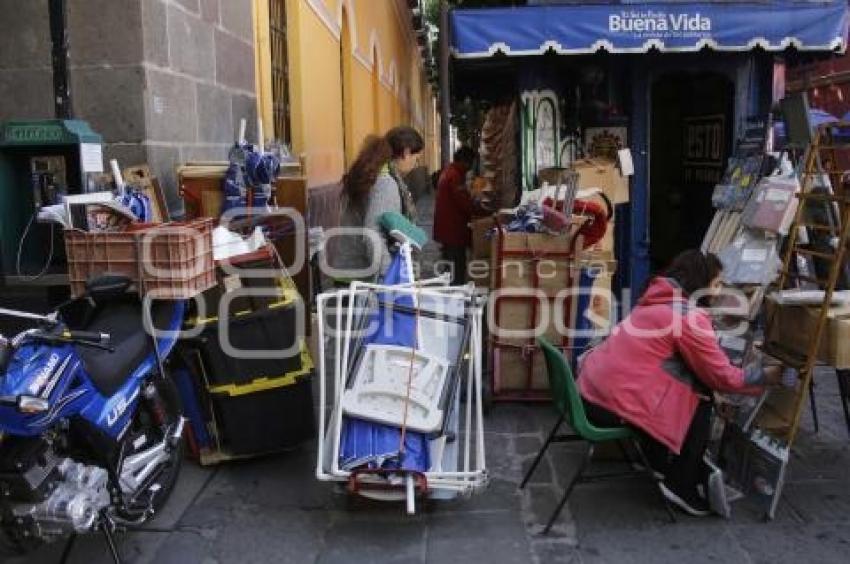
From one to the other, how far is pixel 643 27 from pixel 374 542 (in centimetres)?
467

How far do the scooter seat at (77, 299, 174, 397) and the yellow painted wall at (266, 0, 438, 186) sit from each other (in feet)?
17.3

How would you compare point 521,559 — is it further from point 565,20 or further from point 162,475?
point 565,20

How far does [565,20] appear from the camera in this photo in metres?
6.88

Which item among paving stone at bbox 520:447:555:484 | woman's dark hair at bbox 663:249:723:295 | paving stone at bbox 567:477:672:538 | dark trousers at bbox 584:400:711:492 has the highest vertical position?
woman's dark hair at bbox 663:249:723:295

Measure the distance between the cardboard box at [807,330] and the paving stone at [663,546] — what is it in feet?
3.03

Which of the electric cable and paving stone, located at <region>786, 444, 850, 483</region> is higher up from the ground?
the electric cable

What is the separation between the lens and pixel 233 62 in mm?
6734

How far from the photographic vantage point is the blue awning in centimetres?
684

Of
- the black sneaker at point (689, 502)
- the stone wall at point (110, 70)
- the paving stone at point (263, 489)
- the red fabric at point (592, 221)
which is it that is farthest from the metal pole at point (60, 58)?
the black sneaker at point (689, 502)

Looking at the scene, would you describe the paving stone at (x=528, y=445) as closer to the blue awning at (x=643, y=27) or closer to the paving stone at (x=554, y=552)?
the paving stone at (x=554, y=552)

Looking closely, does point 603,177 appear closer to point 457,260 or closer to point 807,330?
point 457,260

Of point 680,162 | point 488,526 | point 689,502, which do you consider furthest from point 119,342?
point 680,162

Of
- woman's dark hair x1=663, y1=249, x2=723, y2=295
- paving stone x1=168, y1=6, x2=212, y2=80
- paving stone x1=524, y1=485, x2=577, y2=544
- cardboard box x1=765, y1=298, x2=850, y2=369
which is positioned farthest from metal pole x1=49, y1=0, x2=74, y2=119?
cardboard box x1=765, y1=298, x2=850, y2=369

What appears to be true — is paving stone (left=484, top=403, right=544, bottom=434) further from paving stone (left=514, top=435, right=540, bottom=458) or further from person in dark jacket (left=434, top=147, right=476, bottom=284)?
person in dark jacket (left=434, top=147, right=476, bottom=284)
